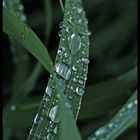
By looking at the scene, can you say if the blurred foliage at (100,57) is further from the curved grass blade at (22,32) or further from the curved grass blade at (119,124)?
the curved grass blade at (22,32)

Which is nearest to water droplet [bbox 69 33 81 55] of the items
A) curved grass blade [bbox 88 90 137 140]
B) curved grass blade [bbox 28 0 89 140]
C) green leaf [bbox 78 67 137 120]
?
curved grass blade [bbox 28 0 89 140]

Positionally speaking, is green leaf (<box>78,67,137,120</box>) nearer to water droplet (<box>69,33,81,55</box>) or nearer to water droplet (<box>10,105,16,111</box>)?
water droplet (<box>10,105,16,111</box>)

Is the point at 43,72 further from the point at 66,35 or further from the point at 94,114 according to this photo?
the point at 66,35

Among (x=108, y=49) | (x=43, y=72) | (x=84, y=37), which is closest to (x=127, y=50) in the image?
(x=108, y=49)

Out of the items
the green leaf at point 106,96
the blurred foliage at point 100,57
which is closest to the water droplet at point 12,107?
the blurred foliage at point 100,57

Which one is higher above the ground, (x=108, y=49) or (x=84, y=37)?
(x=84, y=37)

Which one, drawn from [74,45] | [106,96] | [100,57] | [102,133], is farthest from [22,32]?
[100,57]
